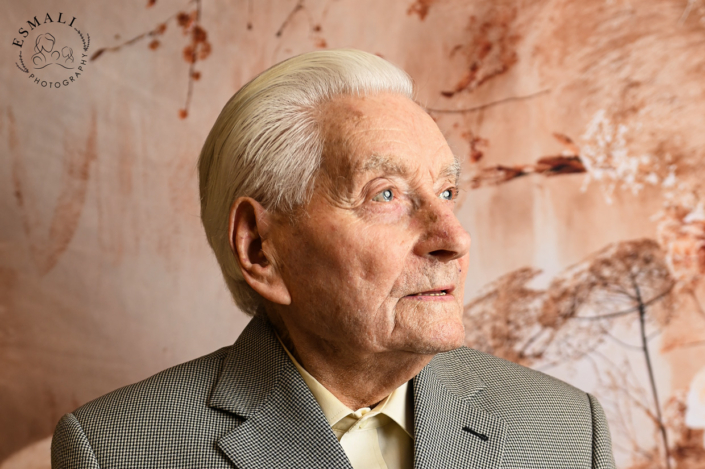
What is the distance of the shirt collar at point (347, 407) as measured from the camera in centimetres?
143

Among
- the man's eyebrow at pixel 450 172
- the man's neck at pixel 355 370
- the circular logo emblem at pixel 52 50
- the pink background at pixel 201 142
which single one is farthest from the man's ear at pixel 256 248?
the circular logo emblem at pixel 52 50

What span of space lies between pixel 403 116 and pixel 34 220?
1.16 metres

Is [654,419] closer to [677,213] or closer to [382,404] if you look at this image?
[677,213]

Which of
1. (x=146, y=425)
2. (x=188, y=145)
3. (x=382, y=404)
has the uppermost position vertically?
(x=188, y=145)

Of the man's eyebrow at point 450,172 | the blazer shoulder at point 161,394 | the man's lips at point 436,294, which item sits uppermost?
the man's eyebrow at point 450,172

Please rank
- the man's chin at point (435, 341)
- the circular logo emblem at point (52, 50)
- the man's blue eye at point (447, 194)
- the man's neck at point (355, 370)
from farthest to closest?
the circular logo emblem at point (52, 50) → the man's blue eye at point (447, 194) → the man's neck at point (355, 370) → the man's chin at point (435, 341)

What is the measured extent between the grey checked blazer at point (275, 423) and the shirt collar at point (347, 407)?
4 cm

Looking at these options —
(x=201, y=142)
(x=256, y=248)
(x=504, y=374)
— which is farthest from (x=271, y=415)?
(x=201, y=142)

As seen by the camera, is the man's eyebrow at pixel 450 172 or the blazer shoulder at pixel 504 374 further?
the blazer shoulder at pixel 504 374

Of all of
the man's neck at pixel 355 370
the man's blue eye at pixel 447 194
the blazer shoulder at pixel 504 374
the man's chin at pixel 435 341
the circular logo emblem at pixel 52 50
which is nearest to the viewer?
the man's chin at pixel 435 341

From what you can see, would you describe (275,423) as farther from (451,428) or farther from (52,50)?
(52,50)

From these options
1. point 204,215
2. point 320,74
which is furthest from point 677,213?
point 204,215

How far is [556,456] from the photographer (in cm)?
151

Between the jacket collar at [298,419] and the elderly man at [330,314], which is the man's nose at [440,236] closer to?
the elderly man at [330,314]
